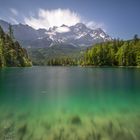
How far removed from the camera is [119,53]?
17725cm

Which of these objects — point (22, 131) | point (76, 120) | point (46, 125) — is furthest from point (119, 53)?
point (22, 131)

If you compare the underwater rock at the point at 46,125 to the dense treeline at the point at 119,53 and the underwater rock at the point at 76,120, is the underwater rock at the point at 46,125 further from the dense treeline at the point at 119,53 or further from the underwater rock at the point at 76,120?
the dense treeline at the point at 119,53

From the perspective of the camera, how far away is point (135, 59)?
162m

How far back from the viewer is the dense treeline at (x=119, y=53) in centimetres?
16388

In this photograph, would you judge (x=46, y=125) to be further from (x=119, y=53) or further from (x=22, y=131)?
(x=119, y=53)

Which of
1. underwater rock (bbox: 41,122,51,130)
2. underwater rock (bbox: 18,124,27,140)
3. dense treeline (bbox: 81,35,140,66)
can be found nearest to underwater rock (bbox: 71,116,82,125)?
underwater rock (bbox: 41,122,51,130)

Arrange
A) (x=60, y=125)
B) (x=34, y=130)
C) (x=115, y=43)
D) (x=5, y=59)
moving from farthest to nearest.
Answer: (x=115, y=43), (x=5, y=59), (x=60, y=125), (x=34, y=130)

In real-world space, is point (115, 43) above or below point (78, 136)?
above

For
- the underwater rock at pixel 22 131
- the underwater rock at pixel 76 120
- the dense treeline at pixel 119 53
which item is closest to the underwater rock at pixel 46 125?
the underwater rock at pixel 22 131

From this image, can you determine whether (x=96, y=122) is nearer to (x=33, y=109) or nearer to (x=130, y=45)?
(x=33, y=109)

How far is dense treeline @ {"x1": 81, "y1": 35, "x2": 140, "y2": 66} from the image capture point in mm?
163875

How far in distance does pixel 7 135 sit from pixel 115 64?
176 m

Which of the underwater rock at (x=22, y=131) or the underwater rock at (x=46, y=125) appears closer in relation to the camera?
the underwater rock at (x=22, y=131)

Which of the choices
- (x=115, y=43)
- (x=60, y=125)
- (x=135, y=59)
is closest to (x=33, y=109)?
(x=60, y=125)
